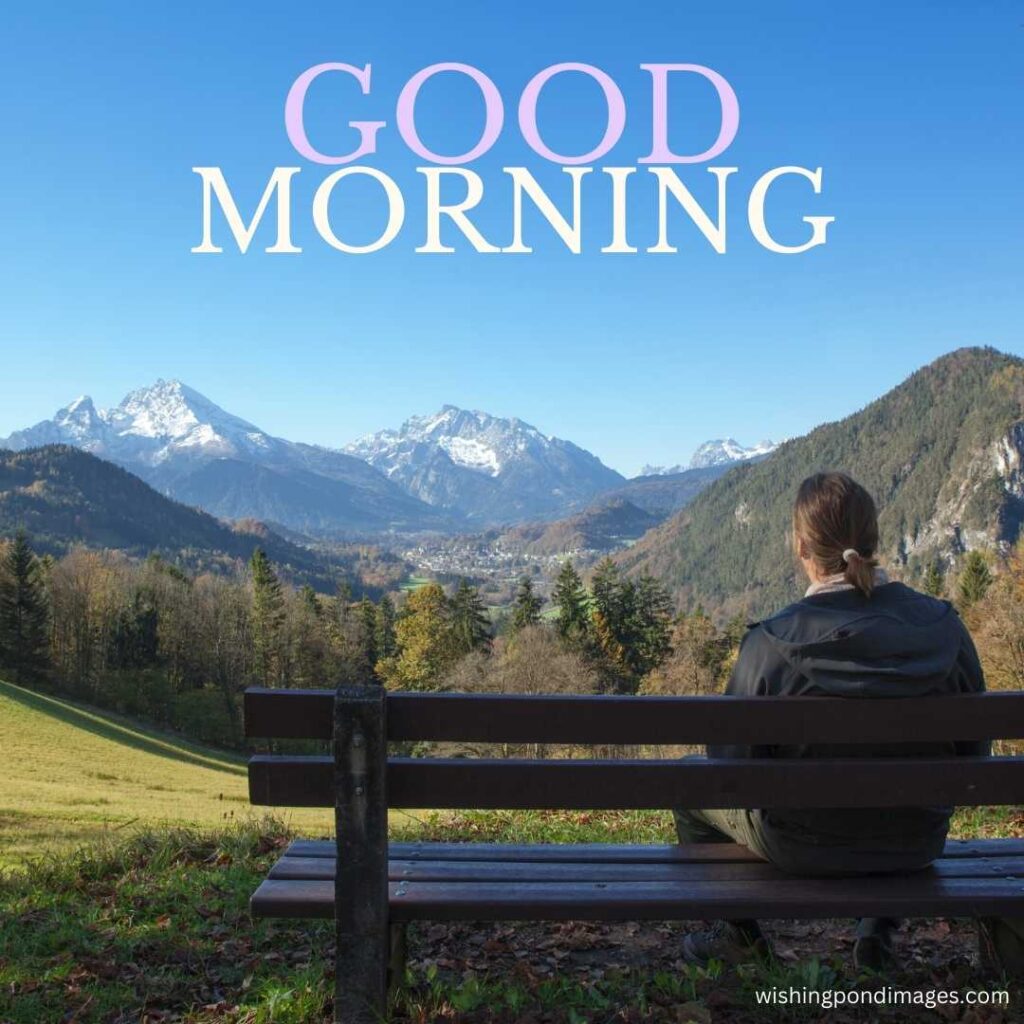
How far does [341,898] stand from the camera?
13.2ft

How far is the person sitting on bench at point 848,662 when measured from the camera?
4.02 metres

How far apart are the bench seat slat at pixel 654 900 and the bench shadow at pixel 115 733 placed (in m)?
47.6

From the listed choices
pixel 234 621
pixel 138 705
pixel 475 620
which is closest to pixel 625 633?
pixel 475 620

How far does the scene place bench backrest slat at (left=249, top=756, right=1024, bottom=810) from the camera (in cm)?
394

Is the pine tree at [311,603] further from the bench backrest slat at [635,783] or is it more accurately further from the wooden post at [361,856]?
the bench backrest slat at [635,783]

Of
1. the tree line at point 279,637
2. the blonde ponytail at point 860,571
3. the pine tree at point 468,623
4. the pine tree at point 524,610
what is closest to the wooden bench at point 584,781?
the blonde ponytail at point 860,571

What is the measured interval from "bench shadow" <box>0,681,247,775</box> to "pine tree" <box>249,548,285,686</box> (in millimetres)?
21211

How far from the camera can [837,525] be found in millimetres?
4254

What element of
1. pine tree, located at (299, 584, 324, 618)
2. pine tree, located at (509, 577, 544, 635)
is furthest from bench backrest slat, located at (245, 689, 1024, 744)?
pine tree, located at (299, 584, 324, 618)

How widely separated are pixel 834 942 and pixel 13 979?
4.22 meters

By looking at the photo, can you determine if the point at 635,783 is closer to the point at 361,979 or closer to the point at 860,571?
the point at 860,571

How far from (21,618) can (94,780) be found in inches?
1416

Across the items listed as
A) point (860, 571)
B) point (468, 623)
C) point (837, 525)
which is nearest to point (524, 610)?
point (468, 623)

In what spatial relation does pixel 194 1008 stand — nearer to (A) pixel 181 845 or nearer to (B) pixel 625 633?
(A) pixel 181 845
